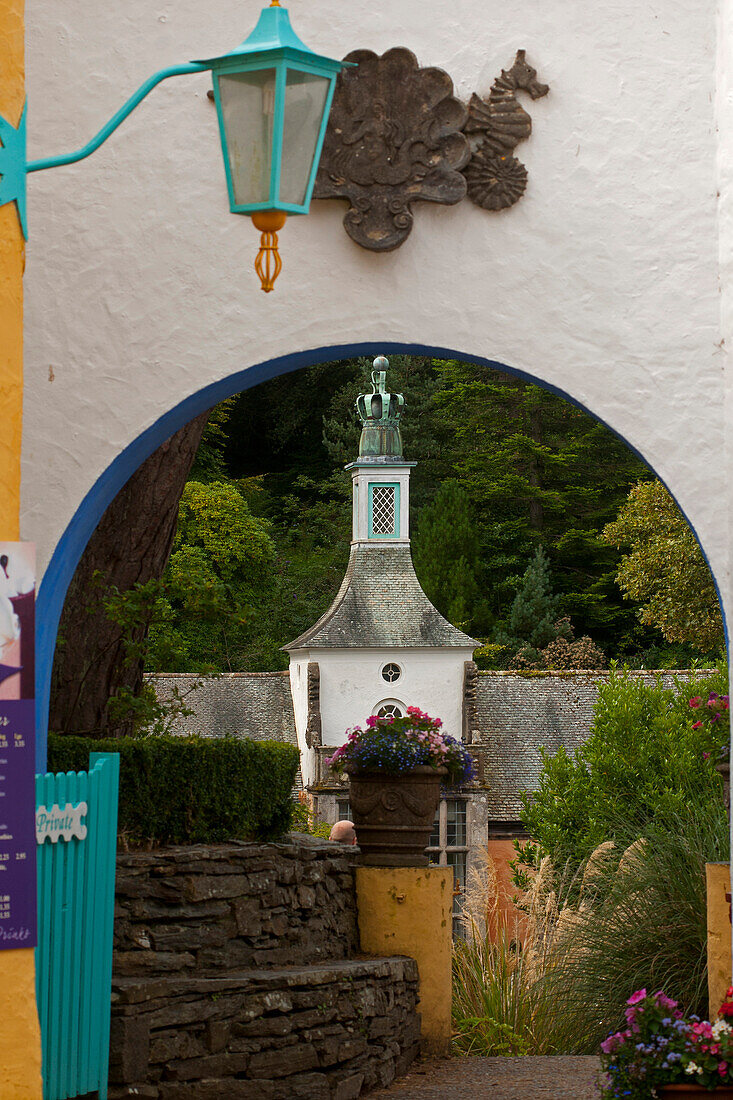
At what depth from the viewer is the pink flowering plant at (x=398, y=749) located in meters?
7.79

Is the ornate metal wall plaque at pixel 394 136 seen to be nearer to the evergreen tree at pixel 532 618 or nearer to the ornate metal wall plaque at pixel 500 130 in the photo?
the ornate metal wall plaque at pixel 500 130

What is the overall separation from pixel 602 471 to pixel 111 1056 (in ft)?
94.7

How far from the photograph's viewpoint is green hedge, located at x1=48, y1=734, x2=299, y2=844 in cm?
648

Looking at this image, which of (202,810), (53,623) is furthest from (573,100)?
(202,810)

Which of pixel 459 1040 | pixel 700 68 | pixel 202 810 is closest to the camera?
pixel 700 68

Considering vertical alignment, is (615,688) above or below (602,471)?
below

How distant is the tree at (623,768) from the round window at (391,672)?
600 centimetres

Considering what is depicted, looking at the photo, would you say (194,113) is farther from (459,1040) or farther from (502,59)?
(459,1040)

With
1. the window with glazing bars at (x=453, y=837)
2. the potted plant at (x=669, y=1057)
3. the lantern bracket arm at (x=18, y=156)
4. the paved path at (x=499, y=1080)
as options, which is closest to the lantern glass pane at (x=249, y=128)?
the lantern bracket arm at (x=18, y=156)

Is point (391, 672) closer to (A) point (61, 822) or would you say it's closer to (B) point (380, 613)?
(B) point (380, 613)

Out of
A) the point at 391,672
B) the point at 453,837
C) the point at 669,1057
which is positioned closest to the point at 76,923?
the point at 669,1057

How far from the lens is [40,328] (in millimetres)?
5406

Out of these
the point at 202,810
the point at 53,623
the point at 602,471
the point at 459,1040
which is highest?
the point at 602,471

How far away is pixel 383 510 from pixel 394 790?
1759cm
